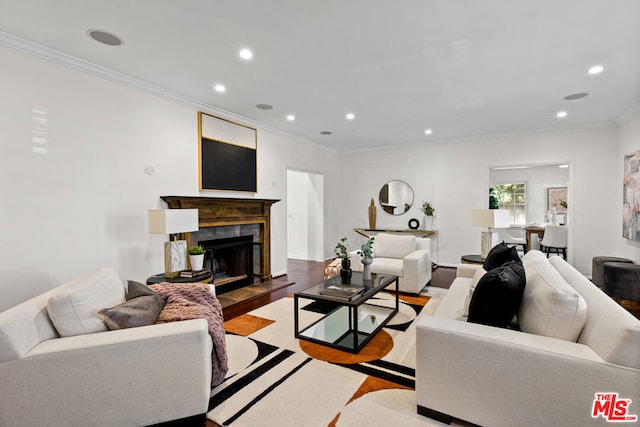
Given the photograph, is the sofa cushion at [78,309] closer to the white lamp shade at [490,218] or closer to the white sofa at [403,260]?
the white sofa at [403,260]

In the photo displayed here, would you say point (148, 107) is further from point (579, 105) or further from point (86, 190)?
point (579, 105)

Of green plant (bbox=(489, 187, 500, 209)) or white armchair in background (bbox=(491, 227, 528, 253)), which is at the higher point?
green plant (bbox=(489, 187, 500, 209))

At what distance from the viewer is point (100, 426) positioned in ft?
5.09

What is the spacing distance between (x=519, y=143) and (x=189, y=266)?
19.2 ft

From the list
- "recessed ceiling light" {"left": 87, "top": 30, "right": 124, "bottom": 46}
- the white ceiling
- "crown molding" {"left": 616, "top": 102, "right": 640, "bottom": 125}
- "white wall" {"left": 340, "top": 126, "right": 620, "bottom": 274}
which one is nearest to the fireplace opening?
the white ceiling

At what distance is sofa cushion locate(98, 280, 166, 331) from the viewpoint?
171 cm

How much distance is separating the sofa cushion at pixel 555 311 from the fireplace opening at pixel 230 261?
367 cm

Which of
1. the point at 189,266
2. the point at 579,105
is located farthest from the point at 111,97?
the point at 579,105

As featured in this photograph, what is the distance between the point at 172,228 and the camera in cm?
306

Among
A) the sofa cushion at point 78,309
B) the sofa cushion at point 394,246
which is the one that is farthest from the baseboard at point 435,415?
the sofa cushion at point 394,246

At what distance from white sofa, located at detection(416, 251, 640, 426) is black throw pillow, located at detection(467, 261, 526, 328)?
10cm

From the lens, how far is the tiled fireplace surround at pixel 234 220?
379 cm

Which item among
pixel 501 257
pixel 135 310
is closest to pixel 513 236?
pixel 501 257

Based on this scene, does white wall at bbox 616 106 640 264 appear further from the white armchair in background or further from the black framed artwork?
the black framed artwork
